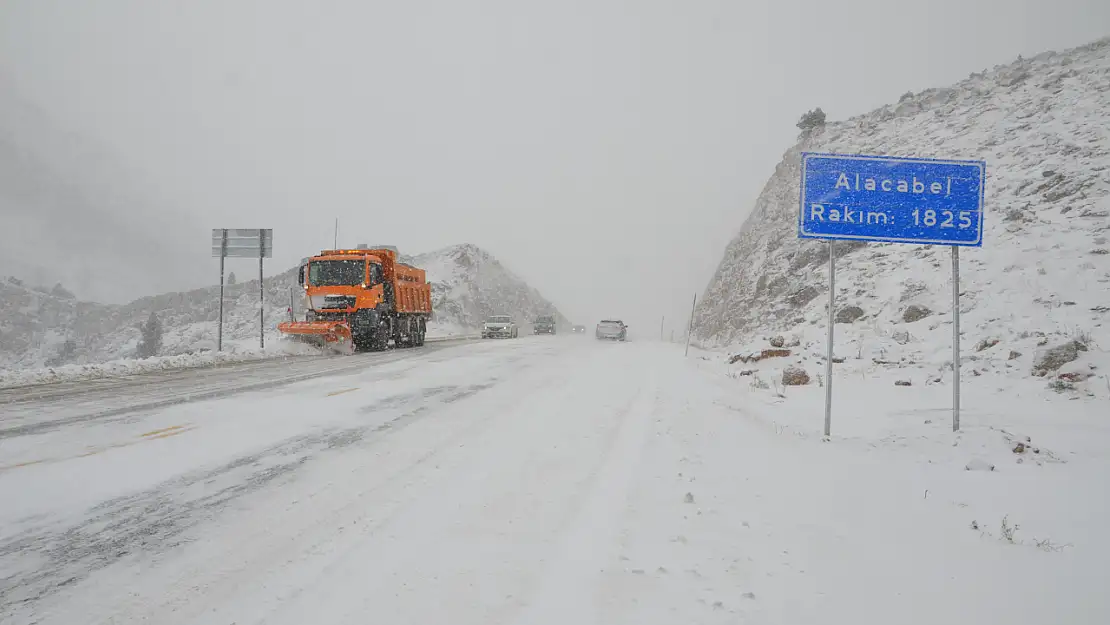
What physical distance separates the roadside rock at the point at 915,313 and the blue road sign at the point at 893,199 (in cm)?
852

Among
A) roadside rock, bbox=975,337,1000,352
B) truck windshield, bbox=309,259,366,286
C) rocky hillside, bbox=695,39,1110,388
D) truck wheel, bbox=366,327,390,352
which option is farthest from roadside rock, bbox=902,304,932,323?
truck windshield, bbox=309,259,366,286

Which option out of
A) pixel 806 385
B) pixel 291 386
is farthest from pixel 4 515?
pixel 806 385

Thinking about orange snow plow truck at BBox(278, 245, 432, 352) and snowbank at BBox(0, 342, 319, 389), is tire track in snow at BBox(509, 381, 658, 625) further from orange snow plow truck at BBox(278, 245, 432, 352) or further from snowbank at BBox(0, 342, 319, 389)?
orange snow plow truck at BBox(278, 245, 432, 352)

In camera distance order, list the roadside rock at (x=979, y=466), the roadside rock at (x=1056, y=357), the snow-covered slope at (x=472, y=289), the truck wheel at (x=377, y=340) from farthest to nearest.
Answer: the snow-covered slope at (x=472, y=289) < the truck wheel at (x=377, y=340) < the roadside rock at (x=1056, y=357) < the roadside rock at (x=979, y=466)

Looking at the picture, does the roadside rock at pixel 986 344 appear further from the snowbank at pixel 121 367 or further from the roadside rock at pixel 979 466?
the snowbank at pixel 121 367

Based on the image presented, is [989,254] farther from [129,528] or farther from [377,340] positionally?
[377,340]

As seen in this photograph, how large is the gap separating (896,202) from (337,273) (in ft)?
55.6

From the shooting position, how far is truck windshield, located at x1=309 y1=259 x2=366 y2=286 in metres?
18.7

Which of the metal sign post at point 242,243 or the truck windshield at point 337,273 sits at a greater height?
the metal sign post at point 242,243

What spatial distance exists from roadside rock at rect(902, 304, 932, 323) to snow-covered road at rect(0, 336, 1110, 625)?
9.46 metres

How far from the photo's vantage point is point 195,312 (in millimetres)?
84750

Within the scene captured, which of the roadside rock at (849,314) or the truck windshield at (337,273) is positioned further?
the truck windshield at (337,273)

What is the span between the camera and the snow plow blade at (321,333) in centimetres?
1762

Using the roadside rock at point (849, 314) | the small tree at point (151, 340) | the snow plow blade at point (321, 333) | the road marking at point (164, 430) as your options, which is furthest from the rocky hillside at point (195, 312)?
the road marking at point (164, 430)
